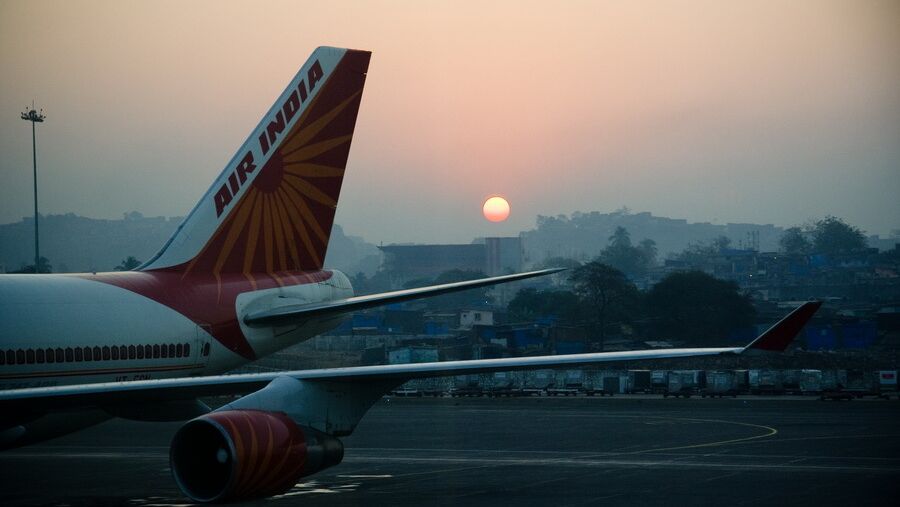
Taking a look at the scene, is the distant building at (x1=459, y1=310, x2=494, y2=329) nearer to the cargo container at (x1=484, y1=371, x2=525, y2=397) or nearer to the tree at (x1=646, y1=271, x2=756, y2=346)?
the tree at (x1=646, y1=271, x2=756, y2=346)

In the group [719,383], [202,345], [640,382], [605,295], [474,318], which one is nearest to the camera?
[202,345]

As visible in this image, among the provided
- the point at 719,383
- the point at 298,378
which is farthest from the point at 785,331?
the point at 719,383

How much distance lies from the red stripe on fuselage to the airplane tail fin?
19.8 inches

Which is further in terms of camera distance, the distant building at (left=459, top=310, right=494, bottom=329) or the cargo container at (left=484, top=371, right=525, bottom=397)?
the distant building at (left=459, top=310, right=494, bottom=329)

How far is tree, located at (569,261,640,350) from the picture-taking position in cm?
12400

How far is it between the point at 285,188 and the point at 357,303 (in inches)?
204

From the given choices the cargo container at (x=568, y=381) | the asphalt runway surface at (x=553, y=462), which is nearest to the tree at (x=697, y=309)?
the cargo container at (x=568, y=381)

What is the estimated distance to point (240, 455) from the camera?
2064 cm

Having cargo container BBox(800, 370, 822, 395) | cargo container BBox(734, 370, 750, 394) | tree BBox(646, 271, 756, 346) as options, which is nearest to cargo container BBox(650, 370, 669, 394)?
cargo container BBox(734, 370, 750, 394)

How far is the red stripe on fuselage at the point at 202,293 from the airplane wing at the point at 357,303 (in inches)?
23.9

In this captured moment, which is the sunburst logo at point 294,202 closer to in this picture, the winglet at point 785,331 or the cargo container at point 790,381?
the winglet at point 785,331

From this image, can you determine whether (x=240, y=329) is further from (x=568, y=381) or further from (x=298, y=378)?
(x=568, y=381)

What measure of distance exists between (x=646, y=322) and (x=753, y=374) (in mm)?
47459

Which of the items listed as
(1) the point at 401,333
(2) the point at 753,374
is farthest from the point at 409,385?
(1) the point at 401,333
